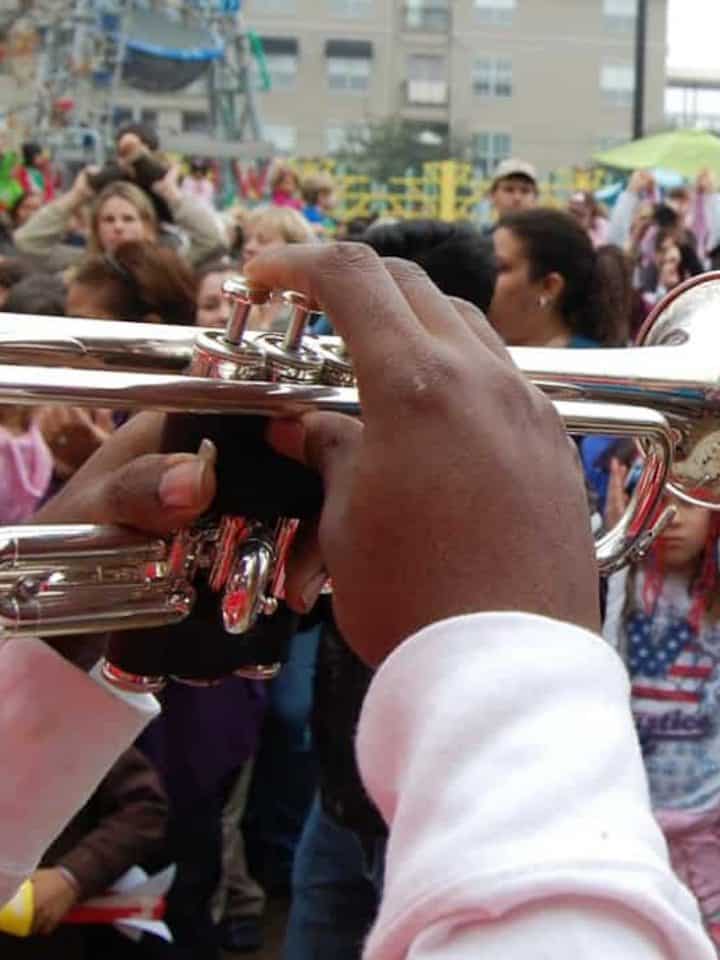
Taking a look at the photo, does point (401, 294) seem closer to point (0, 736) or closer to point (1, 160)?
point (0, 736)

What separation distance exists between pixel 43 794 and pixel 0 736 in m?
0.05

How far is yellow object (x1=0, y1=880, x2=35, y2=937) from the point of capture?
7.42ft

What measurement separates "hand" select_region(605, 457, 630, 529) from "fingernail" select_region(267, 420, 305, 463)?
4.46ft

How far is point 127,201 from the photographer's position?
4887 millimetres

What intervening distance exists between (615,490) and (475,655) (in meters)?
1.84

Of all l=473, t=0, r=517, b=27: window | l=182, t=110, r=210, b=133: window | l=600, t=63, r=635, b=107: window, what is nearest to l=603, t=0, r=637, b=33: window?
l=600, t=63, r=635, b=107: window

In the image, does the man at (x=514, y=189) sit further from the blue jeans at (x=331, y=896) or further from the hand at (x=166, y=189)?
the blue jeans at (x=331, y=896)

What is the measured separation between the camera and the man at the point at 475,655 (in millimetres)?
630

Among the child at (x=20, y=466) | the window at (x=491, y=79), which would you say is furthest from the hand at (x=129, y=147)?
the window at (x=491, y=79)

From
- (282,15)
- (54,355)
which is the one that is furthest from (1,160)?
(282,15)

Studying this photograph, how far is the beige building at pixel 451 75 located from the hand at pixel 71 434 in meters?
27.8

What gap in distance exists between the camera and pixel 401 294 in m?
0.82

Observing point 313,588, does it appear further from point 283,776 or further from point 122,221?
point 122,221

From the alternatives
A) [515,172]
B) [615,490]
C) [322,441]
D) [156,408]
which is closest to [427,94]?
[515,172]
